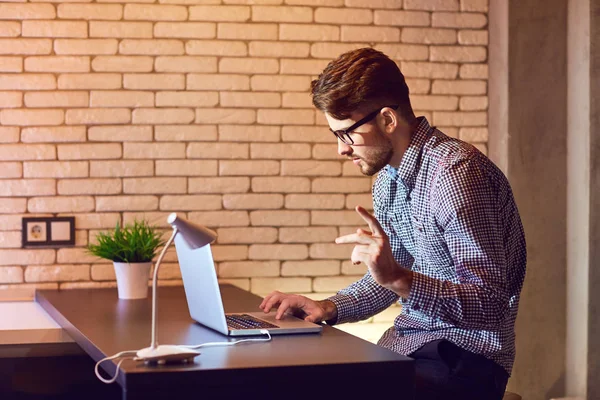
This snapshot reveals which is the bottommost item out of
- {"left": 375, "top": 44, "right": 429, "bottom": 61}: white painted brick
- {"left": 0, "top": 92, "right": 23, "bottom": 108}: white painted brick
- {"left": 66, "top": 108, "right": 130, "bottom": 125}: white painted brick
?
{"left": 66, "top": 108, "right": 130, "bottom": 125}: white painted brick

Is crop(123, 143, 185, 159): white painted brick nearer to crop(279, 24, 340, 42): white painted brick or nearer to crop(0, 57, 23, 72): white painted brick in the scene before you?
crop(0, 57, 23, 72): white painted brick

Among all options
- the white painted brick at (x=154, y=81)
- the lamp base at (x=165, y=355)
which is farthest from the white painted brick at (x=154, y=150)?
the lamp base at (x=165, y=355)

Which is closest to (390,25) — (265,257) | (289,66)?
(289,66)

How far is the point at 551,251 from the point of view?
149 inches

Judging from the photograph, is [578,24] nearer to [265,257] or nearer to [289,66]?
[289,66]

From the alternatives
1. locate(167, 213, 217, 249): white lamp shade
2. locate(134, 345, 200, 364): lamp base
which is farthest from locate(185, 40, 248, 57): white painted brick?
locate(134, 345, 200, 364): lamp base

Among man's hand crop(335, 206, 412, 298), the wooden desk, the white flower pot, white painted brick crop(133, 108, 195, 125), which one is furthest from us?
white painted brick crop(133, 108, 195, 125)

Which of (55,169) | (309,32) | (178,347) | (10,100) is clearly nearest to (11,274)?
(55,169)

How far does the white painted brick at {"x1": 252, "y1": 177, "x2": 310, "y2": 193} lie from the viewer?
3760mm

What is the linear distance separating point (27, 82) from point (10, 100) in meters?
0.10

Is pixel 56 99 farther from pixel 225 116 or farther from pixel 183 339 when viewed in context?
pixel 183 339

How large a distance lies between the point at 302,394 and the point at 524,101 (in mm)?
2286

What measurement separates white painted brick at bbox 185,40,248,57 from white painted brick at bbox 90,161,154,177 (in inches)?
20.9

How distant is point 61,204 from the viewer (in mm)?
3619
